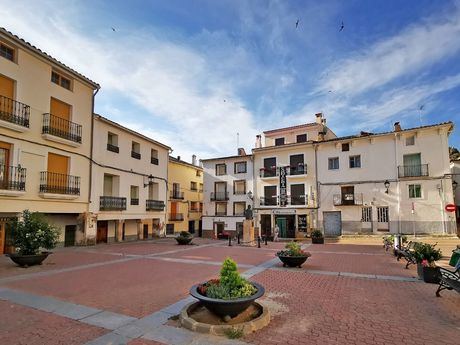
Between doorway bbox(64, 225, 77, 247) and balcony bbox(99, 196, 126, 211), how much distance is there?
204 centimetres

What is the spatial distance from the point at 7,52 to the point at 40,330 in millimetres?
14977

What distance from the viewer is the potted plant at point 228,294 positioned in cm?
500

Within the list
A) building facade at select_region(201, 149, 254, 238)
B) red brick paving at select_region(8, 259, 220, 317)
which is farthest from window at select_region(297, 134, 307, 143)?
red brick paving at select_region(8, 259, 220, 317)

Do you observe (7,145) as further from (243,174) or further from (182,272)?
(243,174)

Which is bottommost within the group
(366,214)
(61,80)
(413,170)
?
(366,214)

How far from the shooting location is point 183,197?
3516cm

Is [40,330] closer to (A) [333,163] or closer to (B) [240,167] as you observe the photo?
(A) [333,163]

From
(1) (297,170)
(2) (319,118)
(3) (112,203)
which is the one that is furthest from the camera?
(2) (319,118)

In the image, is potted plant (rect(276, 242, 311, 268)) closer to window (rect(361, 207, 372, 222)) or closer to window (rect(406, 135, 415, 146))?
window (rect(361, 207, 372, 222))

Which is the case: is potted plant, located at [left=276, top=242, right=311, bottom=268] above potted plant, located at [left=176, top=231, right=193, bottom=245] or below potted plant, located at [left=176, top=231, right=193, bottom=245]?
above

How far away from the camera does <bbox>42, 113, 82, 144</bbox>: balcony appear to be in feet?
53.1

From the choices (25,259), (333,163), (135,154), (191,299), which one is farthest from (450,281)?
(333,163)

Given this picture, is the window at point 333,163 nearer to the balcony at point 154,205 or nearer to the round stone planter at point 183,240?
the round stone planter at point 183,240

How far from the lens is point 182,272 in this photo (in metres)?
10.5
